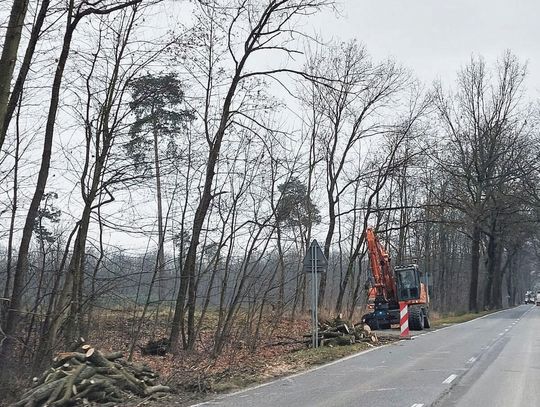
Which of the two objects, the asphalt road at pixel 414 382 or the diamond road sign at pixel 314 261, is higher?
the diamond road sign at pixel 314 261

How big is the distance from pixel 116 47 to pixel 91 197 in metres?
3.84

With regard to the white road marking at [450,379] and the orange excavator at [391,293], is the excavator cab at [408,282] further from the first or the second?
the white road marking at [450,379]

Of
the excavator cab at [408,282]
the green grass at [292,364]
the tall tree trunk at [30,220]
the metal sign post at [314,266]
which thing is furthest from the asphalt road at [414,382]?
the excavator cab at [408,282]

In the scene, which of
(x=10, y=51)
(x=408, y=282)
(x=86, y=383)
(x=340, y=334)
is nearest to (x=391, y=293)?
(x=408, y=282)

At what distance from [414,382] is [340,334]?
30.0 ft

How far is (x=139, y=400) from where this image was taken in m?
10.4

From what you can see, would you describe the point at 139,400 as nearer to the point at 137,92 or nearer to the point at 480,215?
the point at 137,92

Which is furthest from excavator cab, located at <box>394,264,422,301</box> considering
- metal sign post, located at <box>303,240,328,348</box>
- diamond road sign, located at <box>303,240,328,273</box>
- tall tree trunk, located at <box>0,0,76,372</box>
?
tall tree trunk, located at <box>0,0,76,372</box>

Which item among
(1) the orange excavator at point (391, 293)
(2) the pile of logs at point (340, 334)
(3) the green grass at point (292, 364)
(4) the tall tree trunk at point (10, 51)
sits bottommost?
(3) the green grass at point (292, 364)

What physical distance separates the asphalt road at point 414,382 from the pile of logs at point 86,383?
1514 mm

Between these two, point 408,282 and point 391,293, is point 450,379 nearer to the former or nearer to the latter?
point 408,282

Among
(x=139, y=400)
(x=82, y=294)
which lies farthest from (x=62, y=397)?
(x=82, y=294)

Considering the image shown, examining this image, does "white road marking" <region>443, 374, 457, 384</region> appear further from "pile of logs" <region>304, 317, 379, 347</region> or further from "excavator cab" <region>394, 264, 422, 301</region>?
"excavator cab" <region>394, 264, 422, 301</region>

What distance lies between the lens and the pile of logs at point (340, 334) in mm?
20900
